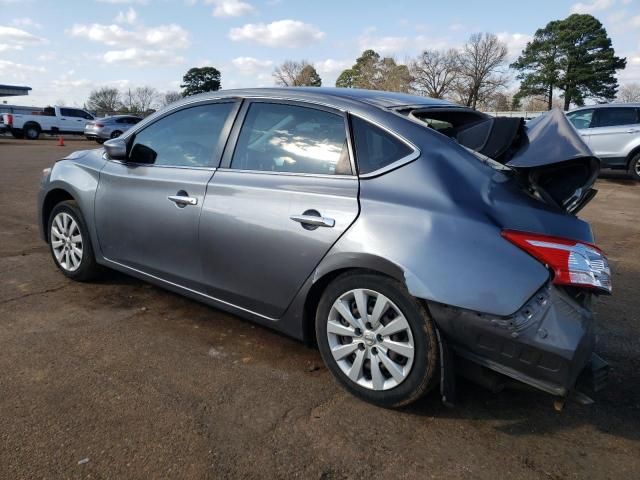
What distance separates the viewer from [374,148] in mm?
2734

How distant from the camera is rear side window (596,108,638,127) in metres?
12.4

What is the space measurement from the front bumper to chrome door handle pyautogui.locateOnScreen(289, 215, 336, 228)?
29.7 inches

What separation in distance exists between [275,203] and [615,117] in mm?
12553

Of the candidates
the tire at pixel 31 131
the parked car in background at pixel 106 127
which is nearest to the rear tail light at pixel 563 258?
the parked car in background at pixel 106 127

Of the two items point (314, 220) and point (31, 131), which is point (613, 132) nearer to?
point (314, 220)

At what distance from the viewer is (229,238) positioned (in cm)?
309

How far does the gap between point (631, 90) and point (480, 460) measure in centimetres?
7388

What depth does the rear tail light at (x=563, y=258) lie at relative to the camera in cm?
223

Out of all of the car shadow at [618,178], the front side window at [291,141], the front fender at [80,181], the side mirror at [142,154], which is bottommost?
the car shadow at [618,178]

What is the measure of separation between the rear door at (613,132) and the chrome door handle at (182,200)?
38.4 feet

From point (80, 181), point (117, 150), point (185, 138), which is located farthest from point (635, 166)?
point (80, 181)

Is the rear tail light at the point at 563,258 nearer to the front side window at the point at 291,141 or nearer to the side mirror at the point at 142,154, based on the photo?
the front side window at the point at 291,141

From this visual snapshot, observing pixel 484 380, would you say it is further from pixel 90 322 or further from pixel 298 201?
pixel 90 322

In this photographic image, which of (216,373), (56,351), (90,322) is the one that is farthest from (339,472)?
(90,322)
